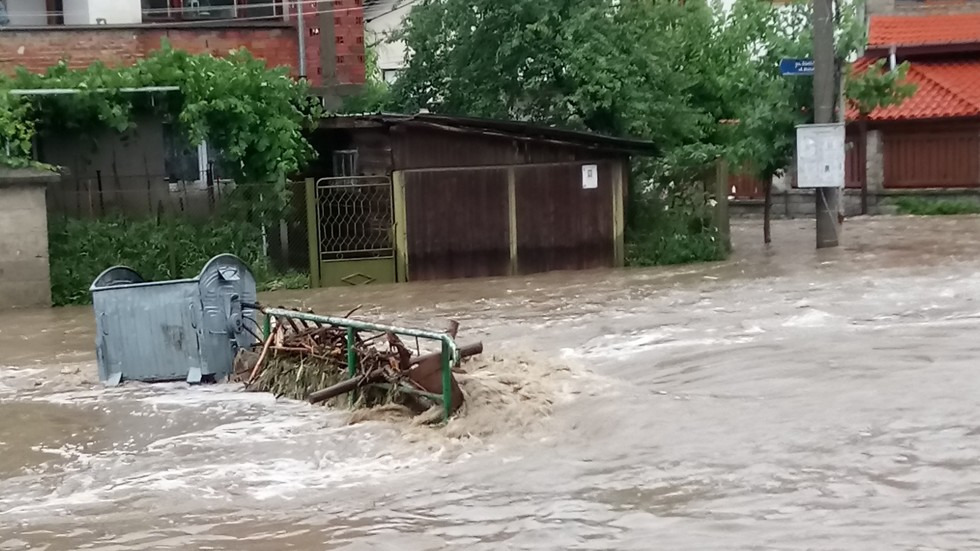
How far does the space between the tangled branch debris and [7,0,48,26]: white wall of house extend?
13485 mm

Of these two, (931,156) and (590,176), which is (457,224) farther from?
(931,156)

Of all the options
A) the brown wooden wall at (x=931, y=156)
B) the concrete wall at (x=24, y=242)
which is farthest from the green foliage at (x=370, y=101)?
the brown wooden wall at (x=931, y=156)

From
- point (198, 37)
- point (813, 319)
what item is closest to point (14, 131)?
point (198, 37)

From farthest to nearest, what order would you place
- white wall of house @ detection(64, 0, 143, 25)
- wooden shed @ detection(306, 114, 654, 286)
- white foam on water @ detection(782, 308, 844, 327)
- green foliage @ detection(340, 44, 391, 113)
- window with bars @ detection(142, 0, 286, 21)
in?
green foliage @ detection(340, 44, 391, 113)
window with bars @ detection(142, 0, 286, 21)
white wall of house @ detection(64, 0, 143, 25)
wooden shed @ detection(306, 114, 654, 286)
white foam on water @ detection(782, 308, 844, 327)

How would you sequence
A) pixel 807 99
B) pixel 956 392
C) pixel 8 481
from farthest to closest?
pixel 807 99
pixel 956 392
pixel 8 481

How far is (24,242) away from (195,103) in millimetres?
3279

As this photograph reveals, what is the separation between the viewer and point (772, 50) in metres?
22.4

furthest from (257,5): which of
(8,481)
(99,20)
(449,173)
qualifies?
(8,481)

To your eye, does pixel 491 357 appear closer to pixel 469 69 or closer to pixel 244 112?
pixel 244 112

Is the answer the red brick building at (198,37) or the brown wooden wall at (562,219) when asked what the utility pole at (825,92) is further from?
the red brick building at (198,37)

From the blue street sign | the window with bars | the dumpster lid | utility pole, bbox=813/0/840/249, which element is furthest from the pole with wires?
the dumpster lid

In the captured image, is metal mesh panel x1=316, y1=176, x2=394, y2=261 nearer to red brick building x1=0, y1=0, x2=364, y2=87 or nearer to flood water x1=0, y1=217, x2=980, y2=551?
red brick building x1=0, y1=0, x2=364, y2=87

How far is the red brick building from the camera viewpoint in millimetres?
20391

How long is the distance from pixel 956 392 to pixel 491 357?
13.3ft
